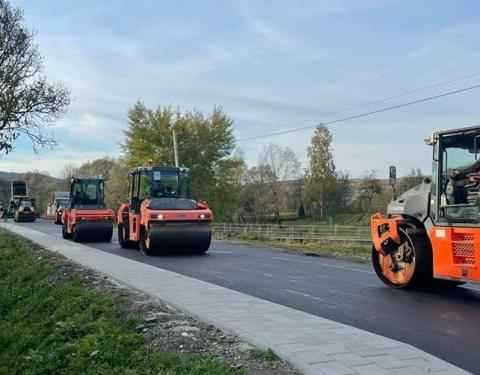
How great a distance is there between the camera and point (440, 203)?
977cm

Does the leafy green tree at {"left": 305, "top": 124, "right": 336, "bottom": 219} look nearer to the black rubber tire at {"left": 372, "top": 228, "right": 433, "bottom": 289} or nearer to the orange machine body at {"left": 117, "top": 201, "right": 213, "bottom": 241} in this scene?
the orange machine body at {"left": 117, "top": 201, "right": 213, "bottom": 241}

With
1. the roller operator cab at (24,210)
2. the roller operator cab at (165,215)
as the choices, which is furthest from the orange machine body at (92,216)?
the roller operator cab at (24,210)

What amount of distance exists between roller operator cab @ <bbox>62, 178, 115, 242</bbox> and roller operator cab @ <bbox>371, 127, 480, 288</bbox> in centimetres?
1702

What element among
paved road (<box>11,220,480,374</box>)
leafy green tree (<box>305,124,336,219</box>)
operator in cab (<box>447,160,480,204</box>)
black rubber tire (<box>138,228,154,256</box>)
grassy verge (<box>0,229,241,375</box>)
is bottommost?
grassy verge (<box>0,229,241,375</box>)

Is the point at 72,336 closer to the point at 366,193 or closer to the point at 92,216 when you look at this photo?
the point at 92,216

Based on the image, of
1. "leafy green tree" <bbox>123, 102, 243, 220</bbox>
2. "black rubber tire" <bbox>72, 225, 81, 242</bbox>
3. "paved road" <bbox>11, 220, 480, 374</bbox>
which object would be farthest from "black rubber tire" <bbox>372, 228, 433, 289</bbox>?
"leafy green tree" <bbox>123, 102, 243, 220</bbox>

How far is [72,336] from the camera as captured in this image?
811 cm

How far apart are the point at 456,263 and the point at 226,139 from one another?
48.4m

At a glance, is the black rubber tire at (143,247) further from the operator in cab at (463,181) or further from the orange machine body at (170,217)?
the operator in cab at (463,181)

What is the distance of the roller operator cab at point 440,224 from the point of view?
9102 mm

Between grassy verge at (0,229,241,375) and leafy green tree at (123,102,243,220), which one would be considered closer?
grassy verge at (0,229,241,375)

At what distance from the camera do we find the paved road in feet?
22.9

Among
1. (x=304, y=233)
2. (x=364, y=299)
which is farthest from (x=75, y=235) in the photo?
(x=364, y=299)

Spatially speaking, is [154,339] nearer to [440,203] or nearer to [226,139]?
[440,203]
